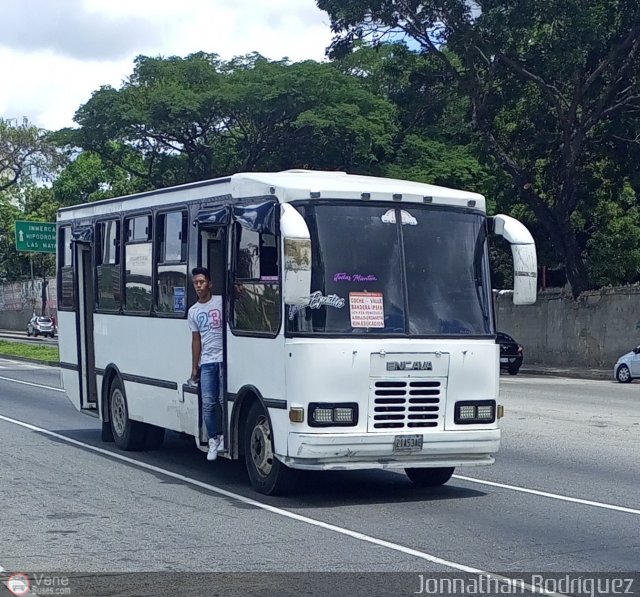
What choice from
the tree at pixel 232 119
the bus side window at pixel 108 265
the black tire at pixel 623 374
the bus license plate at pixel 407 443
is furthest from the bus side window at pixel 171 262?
the tree at pixel 232 119

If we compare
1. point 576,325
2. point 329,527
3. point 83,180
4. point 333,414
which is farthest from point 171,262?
point 83,180

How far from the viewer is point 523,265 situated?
35.1 ft

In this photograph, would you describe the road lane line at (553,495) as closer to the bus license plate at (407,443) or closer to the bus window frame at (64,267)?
the bus license plate at (407,443)

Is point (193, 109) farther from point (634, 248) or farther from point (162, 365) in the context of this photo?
point (162, 365)

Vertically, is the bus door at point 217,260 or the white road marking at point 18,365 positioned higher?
the bus door at point 217,260

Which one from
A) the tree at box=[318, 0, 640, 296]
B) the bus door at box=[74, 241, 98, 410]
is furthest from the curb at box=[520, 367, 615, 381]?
the bus door at box=[74, 241, 98, 410]

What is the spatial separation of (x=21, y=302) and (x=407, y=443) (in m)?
80.9

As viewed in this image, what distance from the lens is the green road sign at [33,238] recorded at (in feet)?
148

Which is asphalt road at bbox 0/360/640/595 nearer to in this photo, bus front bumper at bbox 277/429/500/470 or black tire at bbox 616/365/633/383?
bus front bumper at bbox 277/429/500/470

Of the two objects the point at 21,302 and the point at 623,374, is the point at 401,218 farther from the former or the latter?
the point at 21,302

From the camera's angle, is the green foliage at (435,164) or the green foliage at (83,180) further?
the green foliage at (83,180)

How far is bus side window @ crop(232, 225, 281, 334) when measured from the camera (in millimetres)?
10328

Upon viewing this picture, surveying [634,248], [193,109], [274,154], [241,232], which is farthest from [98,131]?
[241,232]

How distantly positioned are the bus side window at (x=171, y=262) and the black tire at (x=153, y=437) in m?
1.86
